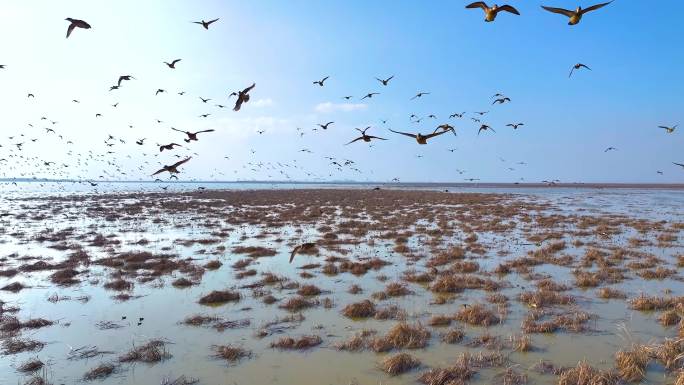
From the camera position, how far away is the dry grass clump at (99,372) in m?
8.85

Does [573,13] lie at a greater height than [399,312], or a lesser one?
greater

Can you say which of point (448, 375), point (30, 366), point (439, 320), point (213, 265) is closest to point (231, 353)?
point (30, 366)

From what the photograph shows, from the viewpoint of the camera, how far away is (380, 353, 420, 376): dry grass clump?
877cm

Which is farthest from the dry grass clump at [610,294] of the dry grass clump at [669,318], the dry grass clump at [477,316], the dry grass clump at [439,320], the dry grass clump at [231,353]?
the dry grass clump at [231,353]

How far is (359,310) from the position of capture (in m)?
12.2

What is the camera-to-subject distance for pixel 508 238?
26.5 meters

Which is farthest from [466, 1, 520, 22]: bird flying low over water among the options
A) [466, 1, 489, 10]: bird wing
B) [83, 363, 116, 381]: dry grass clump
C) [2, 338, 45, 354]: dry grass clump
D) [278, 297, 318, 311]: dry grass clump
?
[2, 338, 45, 354]: dry grass clump

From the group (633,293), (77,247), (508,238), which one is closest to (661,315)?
(633,293)

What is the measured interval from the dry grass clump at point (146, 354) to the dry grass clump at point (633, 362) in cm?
932

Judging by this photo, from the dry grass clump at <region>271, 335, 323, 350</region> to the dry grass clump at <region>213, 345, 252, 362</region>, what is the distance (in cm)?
69

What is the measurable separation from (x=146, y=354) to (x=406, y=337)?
5.79m

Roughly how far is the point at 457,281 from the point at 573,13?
9320mm

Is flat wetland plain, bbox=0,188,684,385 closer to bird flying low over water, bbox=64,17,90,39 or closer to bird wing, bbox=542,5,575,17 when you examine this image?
bird wing, bbox=542,5,575,17

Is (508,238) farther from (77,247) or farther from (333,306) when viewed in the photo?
(77,247)
